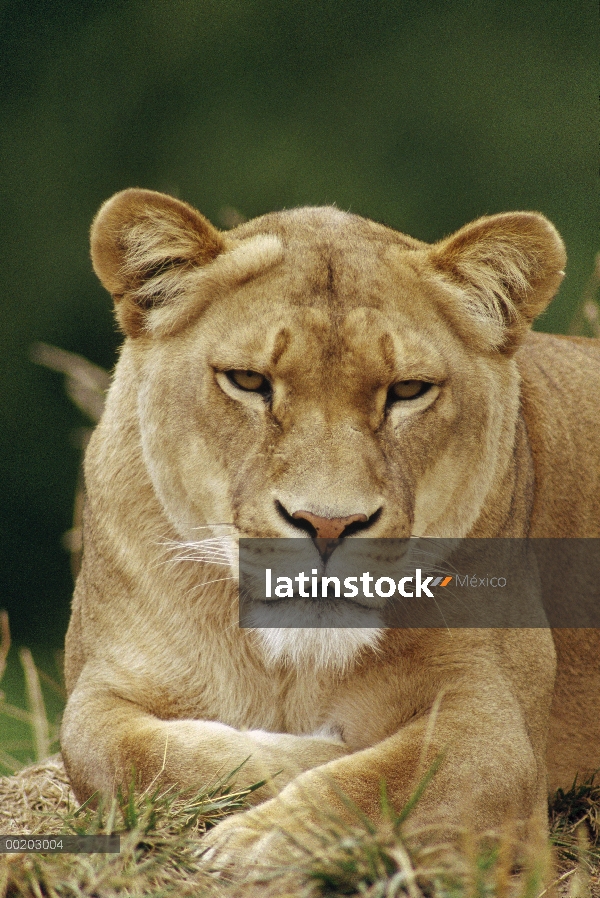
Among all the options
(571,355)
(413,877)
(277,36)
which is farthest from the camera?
(277,36)

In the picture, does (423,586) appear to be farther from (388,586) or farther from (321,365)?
(321,365)

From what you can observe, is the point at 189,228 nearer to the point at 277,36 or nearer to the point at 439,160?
the point at 439,160

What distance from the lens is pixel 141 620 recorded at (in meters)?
2.90

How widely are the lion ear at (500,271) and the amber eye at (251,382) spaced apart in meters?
0.50

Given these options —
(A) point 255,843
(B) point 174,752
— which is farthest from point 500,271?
(A) point 255,843

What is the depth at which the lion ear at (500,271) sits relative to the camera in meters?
2.86

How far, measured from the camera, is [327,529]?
2.36 metres

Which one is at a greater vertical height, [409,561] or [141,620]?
[409,561]

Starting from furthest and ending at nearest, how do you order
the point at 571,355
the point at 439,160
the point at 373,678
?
1. the point at 439,160
2. the point at 571,355
3. the point at 373,678

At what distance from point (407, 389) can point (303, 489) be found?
0.38 metres

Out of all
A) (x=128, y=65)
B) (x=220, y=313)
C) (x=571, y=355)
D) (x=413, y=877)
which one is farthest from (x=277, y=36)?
(x=413, y=877)

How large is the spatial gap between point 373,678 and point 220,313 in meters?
0.82

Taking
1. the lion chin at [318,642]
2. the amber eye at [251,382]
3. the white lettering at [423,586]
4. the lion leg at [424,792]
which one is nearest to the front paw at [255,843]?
the lion leg at [424,792]

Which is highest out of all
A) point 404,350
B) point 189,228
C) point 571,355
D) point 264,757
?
point 189,228
